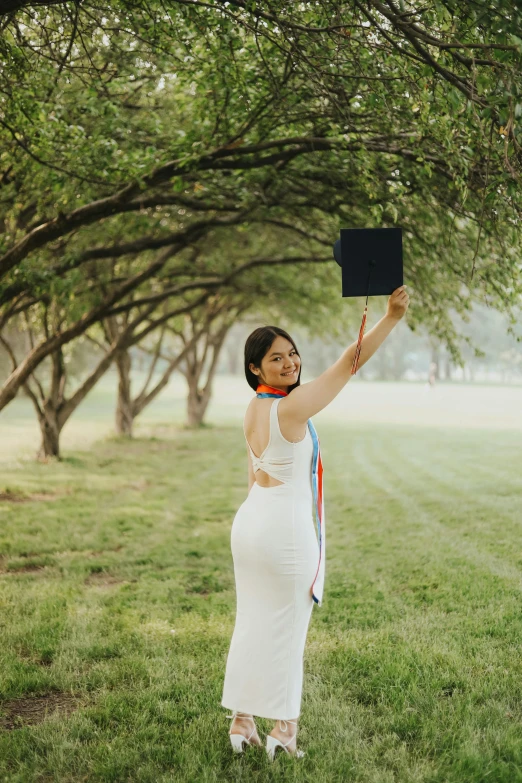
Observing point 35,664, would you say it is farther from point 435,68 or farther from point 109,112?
point 109,112

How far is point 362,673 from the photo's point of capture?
4.61 meters

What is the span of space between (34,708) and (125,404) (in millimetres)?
17804

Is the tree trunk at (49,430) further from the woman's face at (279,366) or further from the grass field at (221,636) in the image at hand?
the woman's face at (279,366)

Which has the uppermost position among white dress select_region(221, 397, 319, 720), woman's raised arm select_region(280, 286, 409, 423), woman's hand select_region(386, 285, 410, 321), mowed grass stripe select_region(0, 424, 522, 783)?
woman's hand select_region(386, 285, 410, 321)

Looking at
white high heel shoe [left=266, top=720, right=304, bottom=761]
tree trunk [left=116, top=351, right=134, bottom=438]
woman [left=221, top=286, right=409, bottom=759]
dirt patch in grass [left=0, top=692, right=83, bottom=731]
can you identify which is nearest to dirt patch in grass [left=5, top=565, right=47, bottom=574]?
dirt patch in grass [left=0, top=692, right=83, bottom=731]

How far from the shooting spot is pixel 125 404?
71.3ft

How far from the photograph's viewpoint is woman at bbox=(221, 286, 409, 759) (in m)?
3.49

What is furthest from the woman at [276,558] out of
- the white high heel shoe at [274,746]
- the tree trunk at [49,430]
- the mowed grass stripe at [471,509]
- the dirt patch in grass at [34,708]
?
the tree trunk at [49,430]

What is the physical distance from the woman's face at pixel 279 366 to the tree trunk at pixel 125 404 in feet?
59.0

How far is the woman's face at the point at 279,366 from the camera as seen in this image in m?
3.64

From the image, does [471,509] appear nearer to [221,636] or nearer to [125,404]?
[221,636]

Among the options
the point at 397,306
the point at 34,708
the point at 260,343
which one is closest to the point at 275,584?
the point at 260,343

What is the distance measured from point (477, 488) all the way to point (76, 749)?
10.3m

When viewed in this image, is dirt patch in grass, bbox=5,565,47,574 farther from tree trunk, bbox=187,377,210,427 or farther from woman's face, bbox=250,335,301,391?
tree trunk, bbox=187,377,210,427
